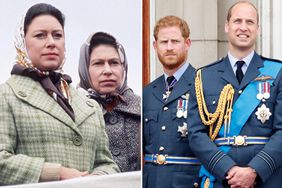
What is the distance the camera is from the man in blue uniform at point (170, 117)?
4488mm

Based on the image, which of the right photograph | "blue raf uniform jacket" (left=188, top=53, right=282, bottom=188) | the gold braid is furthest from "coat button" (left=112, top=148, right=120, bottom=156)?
the gold braid

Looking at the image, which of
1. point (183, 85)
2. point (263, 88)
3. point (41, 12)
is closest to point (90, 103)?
point (41, 12)

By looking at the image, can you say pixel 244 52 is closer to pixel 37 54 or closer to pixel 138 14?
pixel 138 14

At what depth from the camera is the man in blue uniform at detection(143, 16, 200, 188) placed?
4488 millimetres

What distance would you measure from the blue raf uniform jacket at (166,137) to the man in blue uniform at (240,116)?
135 millimetres

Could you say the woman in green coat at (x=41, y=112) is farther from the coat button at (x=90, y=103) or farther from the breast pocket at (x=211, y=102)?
the breast pocket at (x=211, y=102)

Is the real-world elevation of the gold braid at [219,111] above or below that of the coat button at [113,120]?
below

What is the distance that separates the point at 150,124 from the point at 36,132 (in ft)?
6.31

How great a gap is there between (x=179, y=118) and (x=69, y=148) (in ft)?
5.81

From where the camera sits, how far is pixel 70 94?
290cm

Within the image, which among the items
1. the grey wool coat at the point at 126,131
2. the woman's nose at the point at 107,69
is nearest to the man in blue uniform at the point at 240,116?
the grey wool coat at the point at 126,131

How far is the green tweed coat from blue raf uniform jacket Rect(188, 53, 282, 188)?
1375 millimetres

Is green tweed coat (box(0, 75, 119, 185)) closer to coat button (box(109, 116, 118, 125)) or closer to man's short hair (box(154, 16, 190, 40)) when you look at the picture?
coat button (box(109, 116, 118, 125))

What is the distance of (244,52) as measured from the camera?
4422 mm
